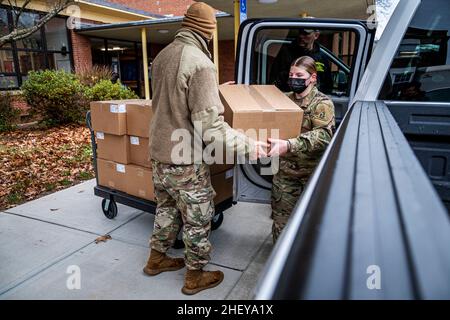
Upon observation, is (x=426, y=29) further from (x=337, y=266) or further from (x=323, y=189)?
(x=337, y=266)

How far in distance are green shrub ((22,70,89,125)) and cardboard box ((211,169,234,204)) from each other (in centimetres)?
726

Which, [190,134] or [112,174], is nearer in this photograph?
[190,134]

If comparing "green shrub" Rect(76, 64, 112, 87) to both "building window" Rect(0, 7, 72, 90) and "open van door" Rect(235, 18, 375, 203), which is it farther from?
"open van door" Rect(235, 18, 375, 203)

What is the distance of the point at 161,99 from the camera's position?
95.3 inches

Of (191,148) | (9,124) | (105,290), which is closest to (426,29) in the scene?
(191,148)

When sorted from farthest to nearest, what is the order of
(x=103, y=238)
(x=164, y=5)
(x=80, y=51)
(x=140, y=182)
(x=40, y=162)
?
(x=164, y=5) < (x=80, y=51) < (x=40, y=162) < (x=103, y=238) < (x=140, y=182)

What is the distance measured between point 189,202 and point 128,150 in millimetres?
1258

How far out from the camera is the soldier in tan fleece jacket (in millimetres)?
2273

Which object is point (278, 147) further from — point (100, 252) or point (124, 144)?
point (100, 252)

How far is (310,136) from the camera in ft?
8.14

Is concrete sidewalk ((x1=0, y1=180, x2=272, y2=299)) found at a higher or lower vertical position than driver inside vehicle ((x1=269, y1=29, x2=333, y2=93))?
lower

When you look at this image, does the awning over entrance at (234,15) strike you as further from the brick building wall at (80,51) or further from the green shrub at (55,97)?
the green shrub at (55,97)

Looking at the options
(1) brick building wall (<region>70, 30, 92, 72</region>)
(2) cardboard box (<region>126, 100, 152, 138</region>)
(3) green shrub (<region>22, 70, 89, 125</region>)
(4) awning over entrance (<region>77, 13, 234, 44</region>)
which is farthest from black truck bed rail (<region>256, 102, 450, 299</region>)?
(1) brick building wall (<region>70, 30, 92, 72</region>)

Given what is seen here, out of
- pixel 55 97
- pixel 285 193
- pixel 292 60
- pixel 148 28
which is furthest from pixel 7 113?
pixel 285 193
